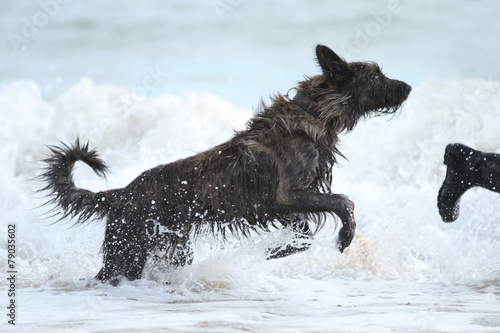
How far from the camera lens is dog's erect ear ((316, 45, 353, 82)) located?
A: 6.53 meters

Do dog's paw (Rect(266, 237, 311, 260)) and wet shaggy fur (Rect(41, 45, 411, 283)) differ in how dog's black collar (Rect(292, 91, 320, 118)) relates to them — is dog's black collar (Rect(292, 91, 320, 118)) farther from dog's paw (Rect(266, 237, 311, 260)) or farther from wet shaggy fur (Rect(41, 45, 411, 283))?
dog's paw (Rect(266, 237, 311, 260))

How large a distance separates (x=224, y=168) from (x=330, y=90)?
1.25 meters

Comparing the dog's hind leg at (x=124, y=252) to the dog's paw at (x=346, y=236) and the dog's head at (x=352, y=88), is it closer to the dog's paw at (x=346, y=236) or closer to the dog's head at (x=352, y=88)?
the dog's paw at (x=346, y=236)

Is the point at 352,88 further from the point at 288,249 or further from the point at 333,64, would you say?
the point at 288,249

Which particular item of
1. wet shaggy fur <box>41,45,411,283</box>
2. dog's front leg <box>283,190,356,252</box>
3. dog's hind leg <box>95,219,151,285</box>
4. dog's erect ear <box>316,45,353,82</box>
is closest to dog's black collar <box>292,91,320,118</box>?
wet shaggy fur <box>41,45,411,283</box>

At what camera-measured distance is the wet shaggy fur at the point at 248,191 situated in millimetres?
6242

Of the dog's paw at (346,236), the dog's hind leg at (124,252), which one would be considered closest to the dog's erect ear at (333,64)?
the dog's paw at (346,236)

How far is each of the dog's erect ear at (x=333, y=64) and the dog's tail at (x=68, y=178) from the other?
227cm

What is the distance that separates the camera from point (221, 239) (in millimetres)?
6590

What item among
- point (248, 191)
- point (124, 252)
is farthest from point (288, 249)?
point (124, 252)

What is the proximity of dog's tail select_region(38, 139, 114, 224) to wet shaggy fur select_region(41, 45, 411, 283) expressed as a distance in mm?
41

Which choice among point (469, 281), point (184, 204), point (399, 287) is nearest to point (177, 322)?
point (184, 204)

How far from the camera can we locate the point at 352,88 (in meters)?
6.69

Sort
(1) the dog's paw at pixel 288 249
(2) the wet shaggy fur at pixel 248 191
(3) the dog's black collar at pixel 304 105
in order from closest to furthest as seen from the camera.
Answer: (2) the wet shaggy fur at pixel 248 191, (3) the dog's black collar at pixel 304 105, (1) the dog's paw at pixel 288 249
